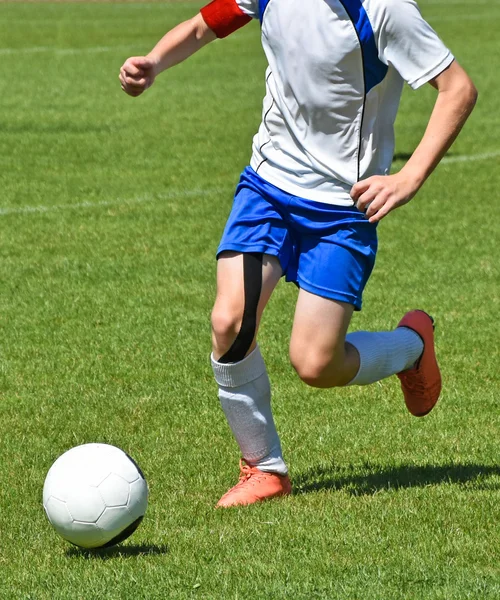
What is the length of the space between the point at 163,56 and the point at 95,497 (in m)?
1.79

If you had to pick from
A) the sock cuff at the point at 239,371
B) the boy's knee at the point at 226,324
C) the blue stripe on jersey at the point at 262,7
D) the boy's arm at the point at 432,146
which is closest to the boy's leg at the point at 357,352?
the sock cuff at the point at 239,371

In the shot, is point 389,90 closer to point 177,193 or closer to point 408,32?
point 408,32

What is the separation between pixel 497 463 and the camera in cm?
520

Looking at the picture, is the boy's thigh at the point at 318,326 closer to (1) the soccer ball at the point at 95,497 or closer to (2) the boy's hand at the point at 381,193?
(2) the boy's hand at the point at 381,193

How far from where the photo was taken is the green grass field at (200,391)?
4.02 meters

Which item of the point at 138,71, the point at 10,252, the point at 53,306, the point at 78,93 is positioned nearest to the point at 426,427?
the point at 138,71

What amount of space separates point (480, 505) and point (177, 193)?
7.20 metres

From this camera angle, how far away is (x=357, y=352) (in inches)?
196

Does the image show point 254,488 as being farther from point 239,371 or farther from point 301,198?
point 301,198

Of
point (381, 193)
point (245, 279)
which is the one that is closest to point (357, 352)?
point (245, 279)

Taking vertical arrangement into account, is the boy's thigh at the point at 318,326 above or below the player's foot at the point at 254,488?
above

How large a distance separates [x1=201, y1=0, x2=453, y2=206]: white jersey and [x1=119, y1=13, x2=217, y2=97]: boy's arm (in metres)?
0.25

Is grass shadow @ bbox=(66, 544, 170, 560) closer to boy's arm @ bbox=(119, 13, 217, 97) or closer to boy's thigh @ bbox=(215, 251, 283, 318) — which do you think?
boy's thigh @ bbox=(215, 251, 283, 318)

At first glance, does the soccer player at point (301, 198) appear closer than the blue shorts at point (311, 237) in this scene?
Yes
